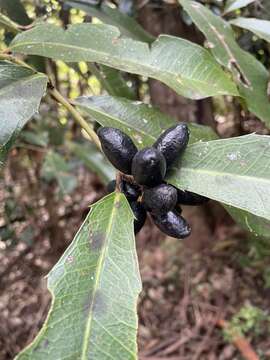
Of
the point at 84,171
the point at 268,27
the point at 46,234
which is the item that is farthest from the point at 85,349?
the point at 84,171

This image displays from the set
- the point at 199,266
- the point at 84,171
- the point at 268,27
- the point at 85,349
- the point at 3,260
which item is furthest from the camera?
the point at 84,171

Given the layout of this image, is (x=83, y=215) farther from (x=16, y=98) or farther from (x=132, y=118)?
(x=16, y=98)

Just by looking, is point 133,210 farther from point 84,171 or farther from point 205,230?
point 84,171

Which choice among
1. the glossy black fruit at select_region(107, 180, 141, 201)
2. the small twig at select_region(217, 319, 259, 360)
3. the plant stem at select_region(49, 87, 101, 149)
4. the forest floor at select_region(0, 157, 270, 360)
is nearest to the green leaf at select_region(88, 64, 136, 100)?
the plant stem at select_region(49, 87, 101, 149)

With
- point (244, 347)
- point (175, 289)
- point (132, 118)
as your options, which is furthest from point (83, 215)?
point (132, 118)

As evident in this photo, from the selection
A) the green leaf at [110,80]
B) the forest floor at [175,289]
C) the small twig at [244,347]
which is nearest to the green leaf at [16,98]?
the green leaf at [110,80]
